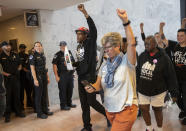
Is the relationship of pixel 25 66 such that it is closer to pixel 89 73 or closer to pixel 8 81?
pixel 8 81

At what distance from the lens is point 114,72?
1.83m

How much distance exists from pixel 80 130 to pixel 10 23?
4.37 metres

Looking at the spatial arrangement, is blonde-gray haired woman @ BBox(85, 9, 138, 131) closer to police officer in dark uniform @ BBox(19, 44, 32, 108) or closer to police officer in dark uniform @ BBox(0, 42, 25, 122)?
police officer in dark uniform @ BBox(0, 42, 25, 122)

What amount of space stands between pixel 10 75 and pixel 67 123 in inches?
60.6

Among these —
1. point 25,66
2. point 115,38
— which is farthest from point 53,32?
point 115,38

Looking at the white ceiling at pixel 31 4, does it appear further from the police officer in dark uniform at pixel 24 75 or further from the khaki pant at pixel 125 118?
the khaki pant at pixel 125 118

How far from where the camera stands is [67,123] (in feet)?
12.3

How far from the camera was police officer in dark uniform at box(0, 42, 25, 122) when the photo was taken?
409 cm

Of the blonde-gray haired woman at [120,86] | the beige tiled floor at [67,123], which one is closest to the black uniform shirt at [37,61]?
the beige tiled floor at [67,123]

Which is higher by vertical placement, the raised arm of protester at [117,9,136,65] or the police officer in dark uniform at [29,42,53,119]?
the raised arm of protester at [117,9,136,65]

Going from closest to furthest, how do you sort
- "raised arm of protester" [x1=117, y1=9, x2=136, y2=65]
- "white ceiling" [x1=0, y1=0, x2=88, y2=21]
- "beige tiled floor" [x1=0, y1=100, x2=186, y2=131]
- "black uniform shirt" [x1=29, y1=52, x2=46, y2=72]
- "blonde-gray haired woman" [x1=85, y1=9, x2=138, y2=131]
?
"raised arm of protester" [x1=117, y1=9, x2=136, y2=65], "blonde-gray haired woman" [x1=85, y1=9, x2=138, y2=131], "beige tiled floor" [x1=0, y1=100, x2=186, y2=131], "black uniform shirt" [x1=29, y1=52, x2=46, y2=72], "white ceiling" [x1=0, y1=0, x2=88, y2=21]

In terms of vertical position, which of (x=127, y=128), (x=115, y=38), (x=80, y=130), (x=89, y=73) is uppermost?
(x=115, y=38)

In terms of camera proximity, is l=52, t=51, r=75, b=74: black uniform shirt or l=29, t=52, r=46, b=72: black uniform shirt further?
l=52, t=51, r=75, b=74: black uniform shirt

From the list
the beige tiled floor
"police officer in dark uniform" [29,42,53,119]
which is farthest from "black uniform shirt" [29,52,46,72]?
the beige tiled floor
